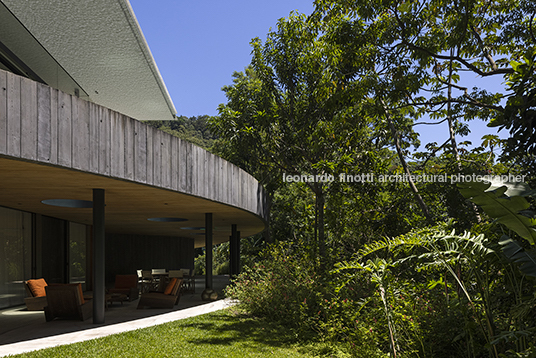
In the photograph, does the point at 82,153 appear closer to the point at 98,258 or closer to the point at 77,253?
the point at 98,258

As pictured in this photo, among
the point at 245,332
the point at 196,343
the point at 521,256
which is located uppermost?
the point at 521,256

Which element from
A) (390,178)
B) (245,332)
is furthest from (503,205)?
(390,178)

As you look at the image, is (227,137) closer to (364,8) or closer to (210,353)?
(364,8)

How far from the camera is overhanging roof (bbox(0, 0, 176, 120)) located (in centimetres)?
1080

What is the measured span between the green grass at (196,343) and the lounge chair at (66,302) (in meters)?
1.88

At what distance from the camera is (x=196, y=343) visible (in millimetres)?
7492

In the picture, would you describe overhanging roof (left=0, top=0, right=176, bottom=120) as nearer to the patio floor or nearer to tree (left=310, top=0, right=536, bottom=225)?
tree (left=310, top=0, right=536, bottom=225)

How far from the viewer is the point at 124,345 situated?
7.09 meters

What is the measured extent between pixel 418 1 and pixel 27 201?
10745 mm

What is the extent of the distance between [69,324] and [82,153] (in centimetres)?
434

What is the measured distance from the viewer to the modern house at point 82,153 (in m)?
6.50

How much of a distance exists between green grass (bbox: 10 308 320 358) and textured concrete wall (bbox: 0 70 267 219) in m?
2.87

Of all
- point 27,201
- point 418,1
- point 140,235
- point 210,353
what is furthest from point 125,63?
point 140,235

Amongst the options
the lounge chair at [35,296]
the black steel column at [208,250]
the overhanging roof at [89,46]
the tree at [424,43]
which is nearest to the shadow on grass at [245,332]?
the black steel column at [208,250]
